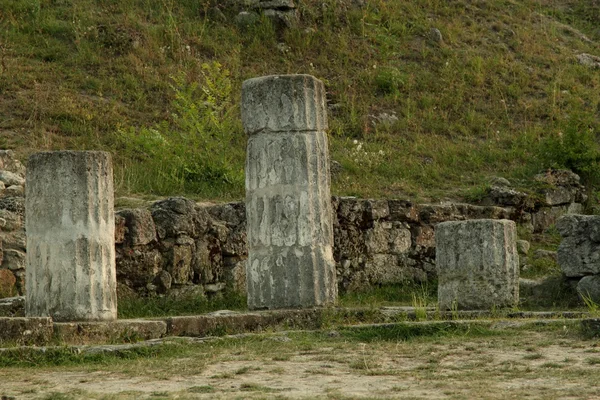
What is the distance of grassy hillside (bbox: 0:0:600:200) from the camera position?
19.2m

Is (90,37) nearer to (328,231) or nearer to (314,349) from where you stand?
(328,231)

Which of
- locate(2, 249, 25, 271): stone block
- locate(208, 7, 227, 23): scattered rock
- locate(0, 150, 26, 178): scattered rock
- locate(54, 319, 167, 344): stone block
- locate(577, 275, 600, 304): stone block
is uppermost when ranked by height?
locate(208, 7, 227, 23): scattered rock

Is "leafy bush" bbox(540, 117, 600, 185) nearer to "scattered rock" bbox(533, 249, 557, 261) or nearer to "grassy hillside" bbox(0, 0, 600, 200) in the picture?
"grassy hillside" bbox(0, 0, 600, 200)

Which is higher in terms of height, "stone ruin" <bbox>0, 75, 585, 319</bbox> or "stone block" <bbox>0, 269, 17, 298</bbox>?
"stone ruin" <bbox>0, 75, 585, 319</bbox>

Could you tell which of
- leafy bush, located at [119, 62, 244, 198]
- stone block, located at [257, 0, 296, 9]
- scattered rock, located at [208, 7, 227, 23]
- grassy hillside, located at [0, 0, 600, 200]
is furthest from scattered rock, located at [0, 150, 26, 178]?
stone block, located at [257, 0, 296, 9]

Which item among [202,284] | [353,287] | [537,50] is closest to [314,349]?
[202,284]

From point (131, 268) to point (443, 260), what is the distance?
3.54 metres

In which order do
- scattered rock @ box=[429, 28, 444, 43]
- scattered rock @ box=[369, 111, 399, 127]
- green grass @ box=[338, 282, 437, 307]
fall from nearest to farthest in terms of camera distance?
green grass @ box=[338, 282, 437, 307] → scattered rock @ box=[369, 111, 399, 127] → scattered rock @ box=[429, 28, 444, 43]

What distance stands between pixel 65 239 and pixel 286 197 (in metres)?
2.57

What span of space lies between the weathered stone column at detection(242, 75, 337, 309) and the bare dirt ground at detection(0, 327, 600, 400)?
1.69 meters

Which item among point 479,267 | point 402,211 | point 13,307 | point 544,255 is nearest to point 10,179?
point 13,307

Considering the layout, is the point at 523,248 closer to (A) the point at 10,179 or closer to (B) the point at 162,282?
(B) the point at 162,282

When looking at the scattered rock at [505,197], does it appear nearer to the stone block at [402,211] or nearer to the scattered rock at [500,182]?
the scattered rock at [500,182]

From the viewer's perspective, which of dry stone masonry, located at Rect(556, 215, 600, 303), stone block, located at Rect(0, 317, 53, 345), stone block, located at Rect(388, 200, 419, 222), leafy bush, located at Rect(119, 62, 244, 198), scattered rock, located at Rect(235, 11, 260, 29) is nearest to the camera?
stone block, located at Rect(0, 317, 53, 345)
